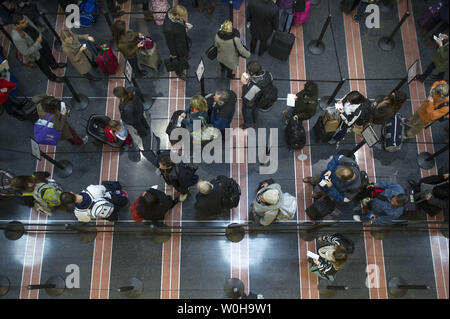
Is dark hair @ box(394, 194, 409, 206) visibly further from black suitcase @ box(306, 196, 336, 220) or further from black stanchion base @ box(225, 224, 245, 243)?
black stanchion base @ box(225, 224, 245, 243)

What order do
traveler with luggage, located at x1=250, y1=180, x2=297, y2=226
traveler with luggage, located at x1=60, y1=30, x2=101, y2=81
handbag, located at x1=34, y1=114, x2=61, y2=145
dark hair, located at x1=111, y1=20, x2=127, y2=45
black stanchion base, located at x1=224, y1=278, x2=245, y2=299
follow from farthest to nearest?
traveler with luggage, located at x1=60, y1=30, x2=101, y2=81 < dark hair, located at x1=111, y1=20, x2=127, y2=45 < black stanchion base, located at x1=224, y1=278, x2=245, y2=299 < handbag, located at x1=34, y1=114, x2=61, y2=145 < traveler with luggage, located at x1=250, y1=180, x2=297, y2=226

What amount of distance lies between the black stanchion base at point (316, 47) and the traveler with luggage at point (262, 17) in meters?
1.37

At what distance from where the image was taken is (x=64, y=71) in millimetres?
8867

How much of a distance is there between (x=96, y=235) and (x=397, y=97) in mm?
6713

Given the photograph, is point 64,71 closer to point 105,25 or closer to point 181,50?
point 105,25

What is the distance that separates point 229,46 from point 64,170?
14.8 ft

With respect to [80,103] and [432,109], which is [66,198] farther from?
[432,109]

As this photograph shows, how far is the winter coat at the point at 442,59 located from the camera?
7.42 m

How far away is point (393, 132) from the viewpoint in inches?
303

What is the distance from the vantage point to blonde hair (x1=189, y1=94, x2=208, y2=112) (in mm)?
6668

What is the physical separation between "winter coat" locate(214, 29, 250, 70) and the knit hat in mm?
3267

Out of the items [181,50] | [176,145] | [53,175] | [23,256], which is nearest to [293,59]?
[181,50]

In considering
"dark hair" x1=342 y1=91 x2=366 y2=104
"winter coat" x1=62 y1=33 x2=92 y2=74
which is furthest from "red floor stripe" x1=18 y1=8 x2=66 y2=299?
"dark hair" x1=342 y1=91 x2=366 y2=104

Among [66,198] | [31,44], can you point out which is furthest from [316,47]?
[66,198]
